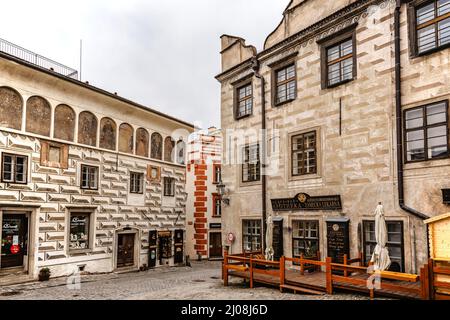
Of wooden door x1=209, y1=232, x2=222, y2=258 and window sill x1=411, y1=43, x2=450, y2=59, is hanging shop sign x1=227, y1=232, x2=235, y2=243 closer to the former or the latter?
window sill x1=411, y1=43, x2=450, y2=59

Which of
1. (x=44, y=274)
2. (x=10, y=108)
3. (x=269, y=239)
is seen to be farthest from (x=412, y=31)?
(x=44, y=274)

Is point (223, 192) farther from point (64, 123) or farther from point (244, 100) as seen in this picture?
point (64, 123)

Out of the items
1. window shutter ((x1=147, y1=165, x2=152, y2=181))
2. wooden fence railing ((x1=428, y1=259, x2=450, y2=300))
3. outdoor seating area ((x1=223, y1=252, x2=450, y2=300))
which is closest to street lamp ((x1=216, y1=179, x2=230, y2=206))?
outdoor seating area ((x1=223, y1=252, x2=450, y2=300))

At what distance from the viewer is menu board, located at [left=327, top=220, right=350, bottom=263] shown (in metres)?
14.0

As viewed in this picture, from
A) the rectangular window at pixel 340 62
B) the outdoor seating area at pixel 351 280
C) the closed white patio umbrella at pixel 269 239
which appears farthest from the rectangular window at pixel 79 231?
the rectangular window at pixel 340 62

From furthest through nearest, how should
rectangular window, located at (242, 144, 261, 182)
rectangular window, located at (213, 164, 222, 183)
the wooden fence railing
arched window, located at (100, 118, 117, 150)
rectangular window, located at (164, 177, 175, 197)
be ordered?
rectangular window, located at (213, 164, 222, 183), rectangular window, located at (164, 177, 175, 197), arched window, located at (100, 118, 117, 150), rectangular window, located at (242, 144, 261, 182), the wooden fence railing

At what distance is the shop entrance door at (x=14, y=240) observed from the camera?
16.9m

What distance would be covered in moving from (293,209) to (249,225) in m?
2.80

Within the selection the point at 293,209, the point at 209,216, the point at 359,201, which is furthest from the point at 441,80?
the point at 209,216

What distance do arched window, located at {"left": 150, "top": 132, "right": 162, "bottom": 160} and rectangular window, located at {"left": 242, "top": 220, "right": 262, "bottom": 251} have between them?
863 cm

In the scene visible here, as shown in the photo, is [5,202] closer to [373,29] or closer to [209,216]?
[373,29]

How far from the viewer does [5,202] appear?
1655 cm

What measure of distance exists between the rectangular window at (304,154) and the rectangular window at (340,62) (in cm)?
211

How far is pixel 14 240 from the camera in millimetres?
17266
